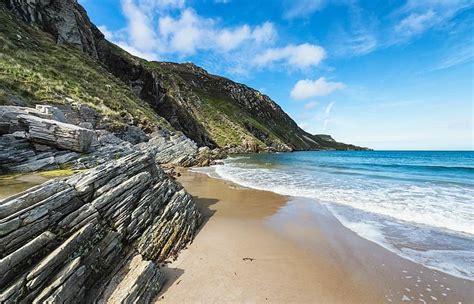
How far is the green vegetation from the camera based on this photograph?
21.3 m

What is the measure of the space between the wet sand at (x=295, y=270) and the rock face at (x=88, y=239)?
1005 mm

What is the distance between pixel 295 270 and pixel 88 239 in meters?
6.19

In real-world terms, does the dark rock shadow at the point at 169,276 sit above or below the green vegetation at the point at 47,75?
below

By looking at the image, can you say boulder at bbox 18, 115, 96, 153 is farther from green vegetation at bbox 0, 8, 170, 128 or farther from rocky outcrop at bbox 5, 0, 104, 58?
rocky outcrop at bbox 5, 0, 104, 58

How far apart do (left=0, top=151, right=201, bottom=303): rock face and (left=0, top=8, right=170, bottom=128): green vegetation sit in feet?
43.7

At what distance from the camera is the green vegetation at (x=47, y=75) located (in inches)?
839

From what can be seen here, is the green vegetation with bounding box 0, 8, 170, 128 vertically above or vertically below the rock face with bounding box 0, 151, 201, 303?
above

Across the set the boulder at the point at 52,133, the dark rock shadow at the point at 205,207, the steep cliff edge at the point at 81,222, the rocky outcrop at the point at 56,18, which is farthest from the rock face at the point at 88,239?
the rocky outcrop at the point at 56,18

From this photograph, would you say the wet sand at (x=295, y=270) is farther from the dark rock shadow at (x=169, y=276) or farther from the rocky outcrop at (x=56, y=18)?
the rocky outcrop at (x=56, y=18)

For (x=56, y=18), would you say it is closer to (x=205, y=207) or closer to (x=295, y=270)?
(x=205, y=207)

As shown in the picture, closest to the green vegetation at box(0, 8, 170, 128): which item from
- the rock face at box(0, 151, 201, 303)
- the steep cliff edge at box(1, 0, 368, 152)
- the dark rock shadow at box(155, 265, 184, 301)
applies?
the steep cliff edge at box(1, 0, 368, 152)

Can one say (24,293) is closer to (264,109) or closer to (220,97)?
(220,97)

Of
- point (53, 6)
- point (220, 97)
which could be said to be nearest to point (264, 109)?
point (220, 97)

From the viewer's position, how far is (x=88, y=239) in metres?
6.33
